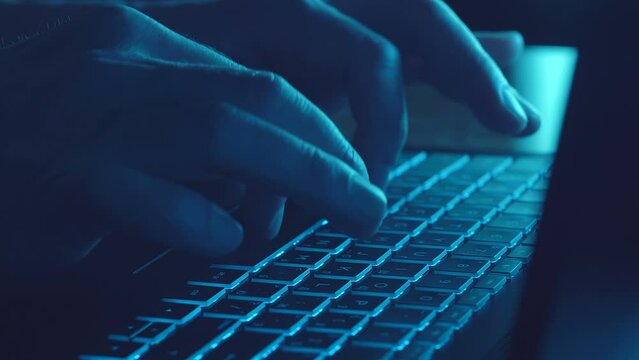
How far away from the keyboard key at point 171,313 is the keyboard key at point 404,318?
0.40ft

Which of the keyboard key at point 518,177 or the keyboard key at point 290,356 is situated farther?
the keyboard key at point 518,177

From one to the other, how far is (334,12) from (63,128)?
40 cm

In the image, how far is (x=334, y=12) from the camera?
3.30 feet

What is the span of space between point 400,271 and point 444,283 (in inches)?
1.8

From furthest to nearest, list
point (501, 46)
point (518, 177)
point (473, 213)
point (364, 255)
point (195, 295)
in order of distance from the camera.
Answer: point (501, 46), point (518, 177), point (473, 213), point (364, 255), point (195, 295)

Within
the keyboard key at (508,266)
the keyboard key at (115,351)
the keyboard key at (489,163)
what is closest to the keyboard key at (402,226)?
the keyboard key at (508,266)

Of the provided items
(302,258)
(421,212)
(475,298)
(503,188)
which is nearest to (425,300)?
(475,298)

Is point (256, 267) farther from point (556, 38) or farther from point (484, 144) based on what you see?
point (556, 38)

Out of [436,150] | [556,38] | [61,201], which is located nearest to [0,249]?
[61,201]

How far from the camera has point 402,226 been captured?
90cm

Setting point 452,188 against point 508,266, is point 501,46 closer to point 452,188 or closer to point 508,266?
point 452,188

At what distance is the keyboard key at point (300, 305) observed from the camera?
69cm

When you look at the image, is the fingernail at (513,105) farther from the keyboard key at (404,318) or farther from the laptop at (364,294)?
the keyboard key at (404,318)

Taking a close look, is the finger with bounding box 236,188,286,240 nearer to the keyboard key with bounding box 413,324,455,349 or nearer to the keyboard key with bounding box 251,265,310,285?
the keyboard key with bounding box 251,265,310,285
